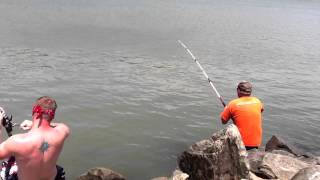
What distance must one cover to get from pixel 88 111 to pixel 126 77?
4839 millimetres

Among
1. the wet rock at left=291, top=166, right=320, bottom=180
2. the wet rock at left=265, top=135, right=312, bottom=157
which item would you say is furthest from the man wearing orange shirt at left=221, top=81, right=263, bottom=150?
the wet rock at left=291, top=166, right=320, bottom=180

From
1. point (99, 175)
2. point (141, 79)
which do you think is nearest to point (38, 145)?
point (99, 175)

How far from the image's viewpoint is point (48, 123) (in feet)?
19.9

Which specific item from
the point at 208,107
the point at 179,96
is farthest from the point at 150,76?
the point at 208,107

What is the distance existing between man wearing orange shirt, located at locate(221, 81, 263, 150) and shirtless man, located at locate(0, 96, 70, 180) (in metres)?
4.86

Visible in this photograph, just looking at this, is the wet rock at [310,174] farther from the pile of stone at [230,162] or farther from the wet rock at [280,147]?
the wet rock at [280,147]

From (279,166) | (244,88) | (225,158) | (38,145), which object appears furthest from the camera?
(244,88)

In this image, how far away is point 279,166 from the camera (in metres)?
9.71

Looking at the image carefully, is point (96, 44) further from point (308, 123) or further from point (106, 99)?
point (308, 123)

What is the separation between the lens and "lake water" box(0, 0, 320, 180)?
13628 millimetres

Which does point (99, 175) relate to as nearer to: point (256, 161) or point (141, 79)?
point (256, 161)

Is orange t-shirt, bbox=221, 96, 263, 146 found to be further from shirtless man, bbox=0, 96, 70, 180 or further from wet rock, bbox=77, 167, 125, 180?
shirtless man, bbox=0, 96, 70, 180

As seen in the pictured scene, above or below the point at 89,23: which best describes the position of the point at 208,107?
below

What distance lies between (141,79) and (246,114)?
10.6 metres
